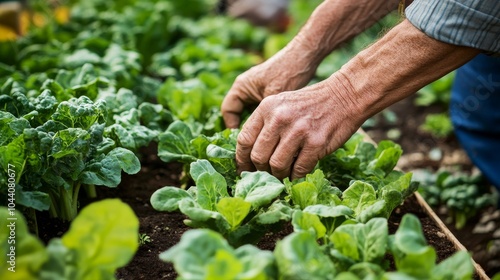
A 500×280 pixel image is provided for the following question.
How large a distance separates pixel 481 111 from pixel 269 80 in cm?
143

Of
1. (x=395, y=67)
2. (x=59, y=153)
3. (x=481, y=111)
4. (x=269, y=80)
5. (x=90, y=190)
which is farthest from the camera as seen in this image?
(x=481, y=111)

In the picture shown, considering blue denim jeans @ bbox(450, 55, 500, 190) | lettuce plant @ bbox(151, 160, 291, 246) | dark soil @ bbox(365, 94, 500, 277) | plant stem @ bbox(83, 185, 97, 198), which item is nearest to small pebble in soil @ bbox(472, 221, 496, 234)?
dark soil @ bbox(365, 94, 500, 277)

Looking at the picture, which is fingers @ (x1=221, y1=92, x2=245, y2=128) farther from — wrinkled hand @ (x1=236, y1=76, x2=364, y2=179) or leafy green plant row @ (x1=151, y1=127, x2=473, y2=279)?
wrinkled hand @ (x1=236, y1=76, x2=364, y2=179)

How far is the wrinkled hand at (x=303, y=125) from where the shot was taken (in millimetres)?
2088

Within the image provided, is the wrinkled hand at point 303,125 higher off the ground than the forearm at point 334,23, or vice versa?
the forearm at point 334,23

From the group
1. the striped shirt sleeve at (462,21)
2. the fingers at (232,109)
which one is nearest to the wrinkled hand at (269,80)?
the fingers at (232,109)

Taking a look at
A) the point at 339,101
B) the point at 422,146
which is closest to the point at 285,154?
the point at 339,101

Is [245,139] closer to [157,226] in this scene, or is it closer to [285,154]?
[285,154]

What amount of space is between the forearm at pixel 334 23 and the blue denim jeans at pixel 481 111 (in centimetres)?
77

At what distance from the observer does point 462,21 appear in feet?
6.26

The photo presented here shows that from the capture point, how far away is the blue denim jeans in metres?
3.21

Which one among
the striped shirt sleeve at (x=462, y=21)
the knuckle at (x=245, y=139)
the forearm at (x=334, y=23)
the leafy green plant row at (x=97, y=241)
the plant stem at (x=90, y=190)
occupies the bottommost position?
the plant stem at (x=90, y=190)

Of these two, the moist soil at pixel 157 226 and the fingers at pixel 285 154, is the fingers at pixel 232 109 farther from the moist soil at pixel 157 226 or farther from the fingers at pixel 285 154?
the fingers at pixel 285 154

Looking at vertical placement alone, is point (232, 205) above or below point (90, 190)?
above
